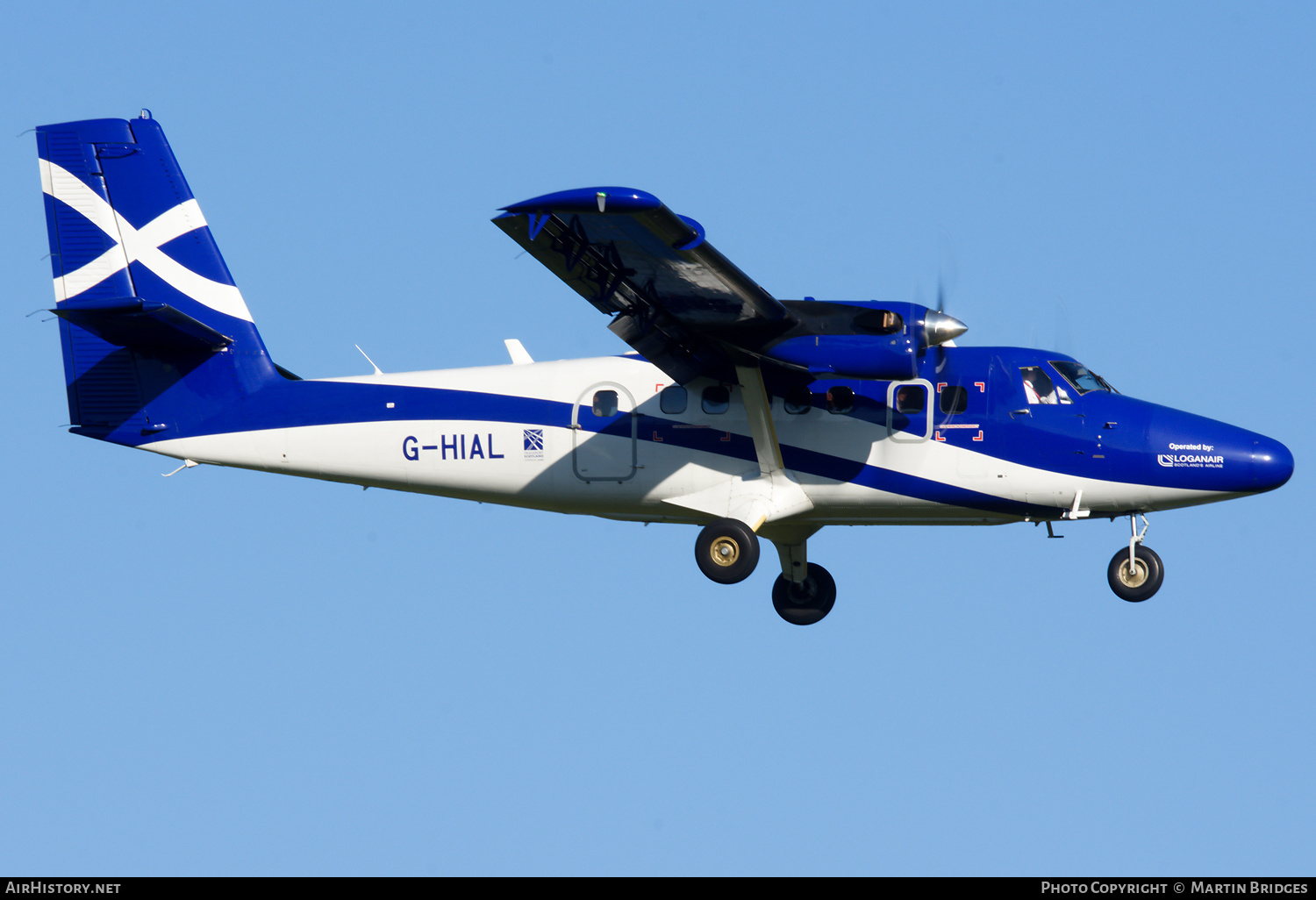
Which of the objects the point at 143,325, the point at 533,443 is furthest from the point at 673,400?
the point at 143,325

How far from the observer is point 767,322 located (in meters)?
16.8

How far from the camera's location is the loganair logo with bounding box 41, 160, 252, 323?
19.2 metres

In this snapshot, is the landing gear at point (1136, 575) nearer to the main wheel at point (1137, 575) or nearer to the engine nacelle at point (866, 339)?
the main wheel at point (1137, 575)

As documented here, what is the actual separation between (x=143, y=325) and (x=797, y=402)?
7.32 meters

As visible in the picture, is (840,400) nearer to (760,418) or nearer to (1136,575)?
(760,418)

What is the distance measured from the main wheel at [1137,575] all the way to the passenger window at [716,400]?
4.40 metres

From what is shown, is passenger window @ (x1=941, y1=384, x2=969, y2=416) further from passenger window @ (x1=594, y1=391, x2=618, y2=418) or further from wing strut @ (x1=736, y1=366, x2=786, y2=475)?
passenger window @ (x1=594, y1=391, x2=618, y2=418)

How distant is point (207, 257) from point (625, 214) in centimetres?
699

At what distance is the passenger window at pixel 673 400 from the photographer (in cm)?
1812

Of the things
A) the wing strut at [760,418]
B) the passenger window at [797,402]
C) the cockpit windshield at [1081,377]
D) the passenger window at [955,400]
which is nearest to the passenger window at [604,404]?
the wing strut at [760,418]

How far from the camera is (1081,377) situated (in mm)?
17750

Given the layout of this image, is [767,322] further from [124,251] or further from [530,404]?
[124,251]
